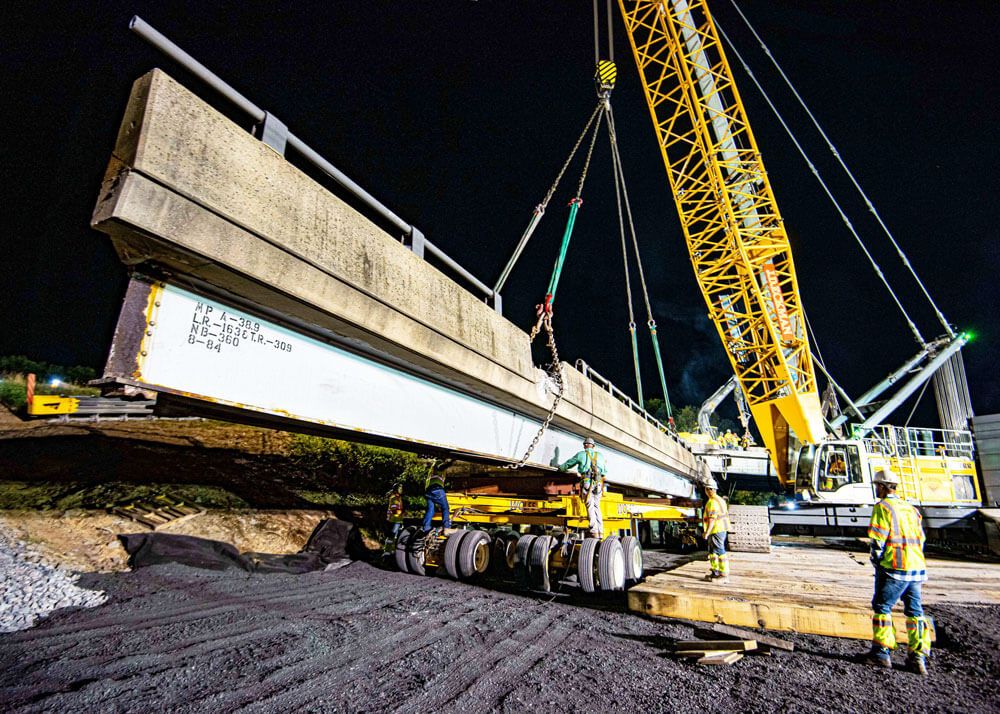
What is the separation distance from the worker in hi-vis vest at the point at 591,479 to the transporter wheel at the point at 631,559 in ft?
3.47

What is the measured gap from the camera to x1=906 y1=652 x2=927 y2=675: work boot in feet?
15.0

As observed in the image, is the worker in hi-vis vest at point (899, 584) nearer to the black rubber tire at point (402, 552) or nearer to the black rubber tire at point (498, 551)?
the black rubber tire at point (498, 551)

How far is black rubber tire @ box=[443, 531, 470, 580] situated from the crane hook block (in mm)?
12642

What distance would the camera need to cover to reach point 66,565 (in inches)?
316

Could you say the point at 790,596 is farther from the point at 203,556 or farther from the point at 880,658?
the point at 203,556

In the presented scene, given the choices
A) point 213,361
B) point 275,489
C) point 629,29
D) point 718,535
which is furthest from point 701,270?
point 213,361

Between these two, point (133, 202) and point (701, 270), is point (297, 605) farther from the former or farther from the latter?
point (701, 270)

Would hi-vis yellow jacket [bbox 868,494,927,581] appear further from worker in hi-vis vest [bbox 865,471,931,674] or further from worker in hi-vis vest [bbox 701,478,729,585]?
worker in hi-vis vest [bbox 701,478,729,585]

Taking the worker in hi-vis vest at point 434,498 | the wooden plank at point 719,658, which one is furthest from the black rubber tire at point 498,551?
the wooden plank at point 719,658

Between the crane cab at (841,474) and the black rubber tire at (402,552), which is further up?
the crane cab at (841,474)

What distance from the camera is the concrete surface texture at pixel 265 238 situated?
264 centimetres

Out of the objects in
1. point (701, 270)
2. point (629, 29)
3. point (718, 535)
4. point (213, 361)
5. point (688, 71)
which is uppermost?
point (629, 29)

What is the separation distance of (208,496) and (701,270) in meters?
21.4

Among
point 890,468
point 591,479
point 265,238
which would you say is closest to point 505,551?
point 591,479
